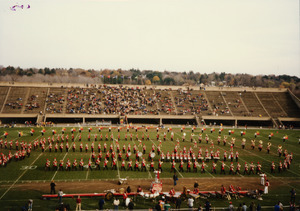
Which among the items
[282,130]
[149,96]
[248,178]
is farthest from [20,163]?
[282,130]

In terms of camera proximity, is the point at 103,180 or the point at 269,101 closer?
the point at 103,180

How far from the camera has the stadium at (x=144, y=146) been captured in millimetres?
18312

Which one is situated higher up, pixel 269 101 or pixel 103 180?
pixel 269 101

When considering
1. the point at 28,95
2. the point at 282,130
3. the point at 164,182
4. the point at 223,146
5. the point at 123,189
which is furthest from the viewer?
the point at 28,95

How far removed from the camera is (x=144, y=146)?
92.9ft

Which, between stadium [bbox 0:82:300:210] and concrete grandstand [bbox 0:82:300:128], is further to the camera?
concrete grandstand [bbox 0:82:300:128]

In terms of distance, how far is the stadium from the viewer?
18312 mm

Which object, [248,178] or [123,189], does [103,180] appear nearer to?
[123,189]

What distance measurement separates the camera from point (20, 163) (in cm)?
2478

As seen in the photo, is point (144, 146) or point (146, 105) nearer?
point (144, 146)

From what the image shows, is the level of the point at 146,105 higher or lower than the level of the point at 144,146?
higher

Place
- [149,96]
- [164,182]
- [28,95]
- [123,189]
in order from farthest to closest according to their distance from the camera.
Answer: [149,96]
[28,95]
[164,182]
[123,189]

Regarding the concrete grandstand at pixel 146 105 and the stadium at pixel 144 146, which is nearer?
the stadium at pixel 144 146

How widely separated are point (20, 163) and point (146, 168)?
1207 centimetres
